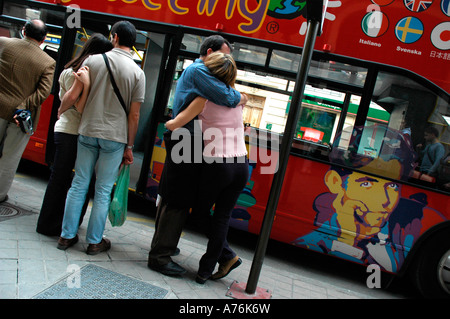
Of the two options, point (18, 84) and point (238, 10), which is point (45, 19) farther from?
point (238, 10)

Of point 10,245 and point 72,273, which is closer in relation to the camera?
point 72,273

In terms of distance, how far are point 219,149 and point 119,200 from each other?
3.61 feet

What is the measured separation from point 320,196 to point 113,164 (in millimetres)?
2283

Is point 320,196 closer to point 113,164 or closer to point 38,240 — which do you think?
point 113,164

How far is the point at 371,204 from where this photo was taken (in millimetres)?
3912

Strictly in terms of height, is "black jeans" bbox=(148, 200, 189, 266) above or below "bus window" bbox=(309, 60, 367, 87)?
below

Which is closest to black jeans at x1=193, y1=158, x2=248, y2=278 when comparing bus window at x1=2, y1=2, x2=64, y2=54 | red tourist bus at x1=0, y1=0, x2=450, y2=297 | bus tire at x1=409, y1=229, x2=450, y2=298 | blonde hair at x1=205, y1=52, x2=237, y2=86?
blonde hair at x1=205, y1=52, x2=237, y2=86

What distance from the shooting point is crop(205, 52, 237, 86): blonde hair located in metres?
2.71

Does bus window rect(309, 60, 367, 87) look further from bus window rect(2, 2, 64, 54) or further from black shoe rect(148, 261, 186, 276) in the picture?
bus window rect(2, 2, 64, 54)

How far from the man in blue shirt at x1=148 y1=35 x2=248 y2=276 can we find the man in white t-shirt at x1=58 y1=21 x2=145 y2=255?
44 centimetres

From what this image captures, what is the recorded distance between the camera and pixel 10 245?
2896 millimetres

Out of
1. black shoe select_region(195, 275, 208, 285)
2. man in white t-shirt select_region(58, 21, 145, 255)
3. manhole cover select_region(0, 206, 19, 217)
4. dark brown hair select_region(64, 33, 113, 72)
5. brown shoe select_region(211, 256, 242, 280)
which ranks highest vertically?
dark brown hair select_region(64, 33, 113, 72)

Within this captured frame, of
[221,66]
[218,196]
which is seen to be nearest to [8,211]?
[218,196]
